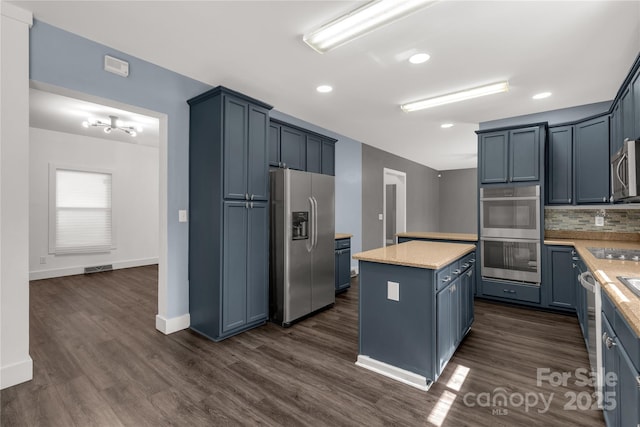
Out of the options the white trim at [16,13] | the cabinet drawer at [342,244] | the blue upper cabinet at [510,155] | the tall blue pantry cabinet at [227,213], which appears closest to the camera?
the white trim at [16,13]

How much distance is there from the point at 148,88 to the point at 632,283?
3.90m

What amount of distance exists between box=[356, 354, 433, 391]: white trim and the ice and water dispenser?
1.48 m

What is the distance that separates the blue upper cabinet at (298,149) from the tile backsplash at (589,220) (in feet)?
10.4

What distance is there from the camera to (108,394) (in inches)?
82.0

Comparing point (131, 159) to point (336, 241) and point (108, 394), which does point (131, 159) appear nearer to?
point (336, 241)

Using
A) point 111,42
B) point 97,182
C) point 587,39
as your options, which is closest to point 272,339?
point 111,42

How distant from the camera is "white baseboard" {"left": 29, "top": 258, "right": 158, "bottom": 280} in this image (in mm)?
5303

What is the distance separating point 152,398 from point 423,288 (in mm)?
2008

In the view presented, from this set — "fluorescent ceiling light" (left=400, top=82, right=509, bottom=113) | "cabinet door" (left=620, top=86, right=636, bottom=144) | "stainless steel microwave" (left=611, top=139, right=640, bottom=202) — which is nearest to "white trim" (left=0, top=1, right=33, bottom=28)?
"fluorescent ceiling light" (left=400, top=82, right=509, bottom=113)

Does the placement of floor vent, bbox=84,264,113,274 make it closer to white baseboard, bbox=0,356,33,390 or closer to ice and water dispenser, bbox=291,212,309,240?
white baseboard, bbox=0,356,33,390

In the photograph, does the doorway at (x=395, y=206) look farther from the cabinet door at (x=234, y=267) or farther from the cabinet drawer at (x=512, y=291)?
the cabinet door at (x=234, y=267)

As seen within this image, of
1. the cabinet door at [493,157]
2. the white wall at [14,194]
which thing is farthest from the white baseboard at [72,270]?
the cabinet door at [493,157]

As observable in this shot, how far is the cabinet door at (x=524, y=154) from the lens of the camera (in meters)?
3.86

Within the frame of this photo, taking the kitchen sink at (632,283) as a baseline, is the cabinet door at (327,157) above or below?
above
